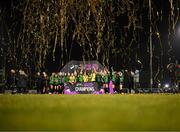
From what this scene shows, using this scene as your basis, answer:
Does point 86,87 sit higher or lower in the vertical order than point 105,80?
lower

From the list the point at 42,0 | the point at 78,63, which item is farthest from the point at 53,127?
the point at 78,63

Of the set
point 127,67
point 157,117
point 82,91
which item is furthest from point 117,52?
point 157,117

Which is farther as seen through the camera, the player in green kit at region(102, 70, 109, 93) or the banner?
the player in green kit at region(102, 70, 109, 93)

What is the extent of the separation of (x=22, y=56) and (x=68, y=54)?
1191 centimetres

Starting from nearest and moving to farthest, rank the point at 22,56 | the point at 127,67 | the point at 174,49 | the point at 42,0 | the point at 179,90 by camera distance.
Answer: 1. the point at 42,0
2. the point at 179,90
3. the point at 22,56
4. the point at 127,67
5. the point at 174,49

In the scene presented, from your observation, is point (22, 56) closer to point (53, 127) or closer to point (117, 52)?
point (117, 52)

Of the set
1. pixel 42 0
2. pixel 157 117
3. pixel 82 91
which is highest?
pixel 42 0

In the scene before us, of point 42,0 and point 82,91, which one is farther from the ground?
point 42,0

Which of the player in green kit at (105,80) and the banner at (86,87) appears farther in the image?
the player in green kit at (105,80)

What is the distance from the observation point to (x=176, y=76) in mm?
31328

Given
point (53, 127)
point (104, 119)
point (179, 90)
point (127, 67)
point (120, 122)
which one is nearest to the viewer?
point (53, 127)

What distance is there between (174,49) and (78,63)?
73.7 ft

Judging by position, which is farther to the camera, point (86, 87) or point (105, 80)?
point (105, 80)

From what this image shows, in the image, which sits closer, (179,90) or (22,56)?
(179,90)
